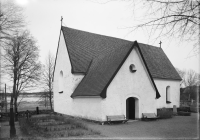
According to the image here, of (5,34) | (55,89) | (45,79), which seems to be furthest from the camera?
(45,79)

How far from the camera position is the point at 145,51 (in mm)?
27969

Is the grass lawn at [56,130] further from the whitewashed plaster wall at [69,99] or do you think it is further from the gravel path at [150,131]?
the whitewashed plaster wall at [69,99]

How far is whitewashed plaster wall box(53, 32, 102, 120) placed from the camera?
53.0 ft

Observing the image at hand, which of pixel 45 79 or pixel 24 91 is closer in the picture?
pixel 24 91

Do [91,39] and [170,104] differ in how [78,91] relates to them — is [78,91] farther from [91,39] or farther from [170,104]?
[170,104]

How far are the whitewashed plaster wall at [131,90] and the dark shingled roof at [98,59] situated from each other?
63 cm

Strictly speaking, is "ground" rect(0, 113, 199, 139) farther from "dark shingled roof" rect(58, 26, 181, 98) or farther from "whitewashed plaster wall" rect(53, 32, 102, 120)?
"dark shingled roof" rect(58, 26, 181, 98)

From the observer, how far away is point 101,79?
53.6 ft

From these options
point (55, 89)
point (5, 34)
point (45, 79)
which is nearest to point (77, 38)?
point (55, 89)

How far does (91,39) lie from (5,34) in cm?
1311

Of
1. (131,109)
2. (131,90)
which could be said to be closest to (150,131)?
(131,90)

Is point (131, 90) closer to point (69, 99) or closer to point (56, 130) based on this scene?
point (69, 99)

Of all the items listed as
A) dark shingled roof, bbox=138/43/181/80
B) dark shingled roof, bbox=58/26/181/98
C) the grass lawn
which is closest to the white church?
dark shingled roof, bbox=58/26/181/98

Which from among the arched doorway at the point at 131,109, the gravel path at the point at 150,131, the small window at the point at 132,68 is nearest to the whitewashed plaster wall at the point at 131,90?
the small window at the point at 132,68
